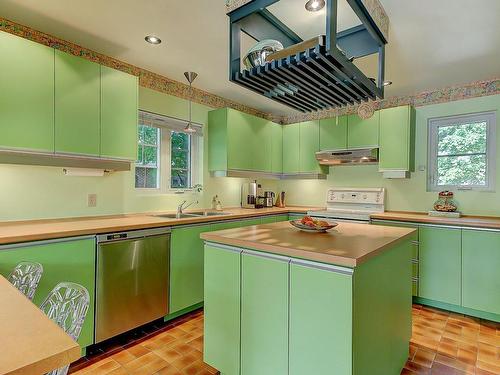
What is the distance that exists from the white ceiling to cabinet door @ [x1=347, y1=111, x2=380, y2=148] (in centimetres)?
68

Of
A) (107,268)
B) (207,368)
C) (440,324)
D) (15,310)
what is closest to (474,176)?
(440,324)

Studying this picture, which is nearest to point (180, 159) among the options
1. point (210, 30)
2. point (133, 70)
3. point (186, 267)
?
point (133, 70)

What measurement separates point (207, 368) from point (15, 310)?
1443 mm

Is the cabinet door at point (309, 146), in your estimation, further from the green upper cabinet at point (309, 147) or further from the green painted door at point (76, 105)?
the green painted door at point (76, 105)

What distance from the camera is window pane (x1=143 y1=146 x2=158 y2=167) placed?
3195mm

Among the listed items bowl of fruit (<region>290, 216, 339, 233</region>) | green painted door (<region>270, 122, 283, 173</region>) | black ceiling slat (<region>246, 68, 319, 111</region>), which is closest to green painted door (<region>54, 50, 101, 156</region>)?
black ceiling slat (<region>246, 68, 319, 111</region>)

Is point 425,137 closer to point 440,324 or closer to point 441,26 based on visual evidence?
point 441,26

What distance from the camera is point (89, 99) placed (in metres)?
2.34

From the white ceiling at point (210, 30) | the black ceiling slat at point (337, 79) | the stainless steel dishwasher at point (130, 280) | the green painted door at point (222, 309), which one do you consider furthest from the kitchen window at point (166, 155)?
the black ceiling slat at point (337, 79)

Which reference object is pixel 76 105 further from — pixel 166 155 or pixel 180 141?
pixel 180 141

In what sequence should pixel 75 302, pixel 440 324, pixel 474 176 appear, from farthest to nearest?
pixel 474 176 → pixel 440 324 → pixel 75 302

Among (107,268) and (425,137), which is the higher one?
(425,137)

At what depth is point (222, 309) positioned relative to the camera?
5.90ft

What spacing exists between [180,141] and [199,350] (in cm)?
231
